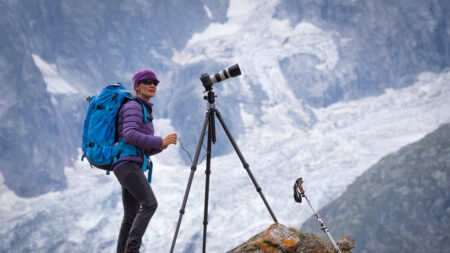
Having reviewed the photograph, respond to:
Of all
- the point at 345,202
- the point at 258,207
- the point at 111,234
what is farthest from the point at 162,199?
the point at 345,202

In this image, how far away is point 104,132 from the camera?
3900 millimetres

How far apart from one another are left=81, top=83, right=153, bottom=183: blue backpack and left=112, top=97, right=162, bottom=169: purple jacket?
0.18 ft

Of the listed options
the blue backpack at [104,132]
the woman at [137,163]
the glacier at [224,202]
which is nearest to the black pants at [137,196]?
the woman at [137,163]

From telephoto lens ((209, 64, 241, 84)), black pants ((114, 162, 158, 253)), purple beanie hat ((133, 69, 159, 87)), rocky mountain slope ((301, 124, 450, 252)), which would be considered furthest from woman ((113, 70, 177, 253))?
rocky mountain slope ((301, 124, 450, 252))

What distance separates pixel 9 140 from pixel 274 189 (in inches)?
5109

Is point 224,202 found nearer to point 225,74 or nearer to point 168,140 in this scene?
point 225,74

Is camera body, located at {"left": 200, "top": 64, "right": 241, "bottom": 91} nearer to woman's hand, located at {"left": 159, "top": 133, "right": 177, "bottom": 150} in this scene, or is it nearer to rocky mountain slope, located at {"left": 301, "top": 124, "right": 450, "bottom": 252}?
woman's hand, located at {"left": 159, "top": 133, "right": 177, "bottom": 150}

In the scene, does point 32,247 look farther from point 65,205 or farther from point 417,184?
point 417,184

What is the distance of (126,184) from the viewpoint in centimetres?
388

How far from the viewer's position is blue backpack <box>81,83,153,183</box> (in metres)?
3.87

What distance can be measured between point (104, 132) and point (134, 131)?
38 cm

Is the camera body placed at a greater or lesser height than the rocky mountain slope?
greater

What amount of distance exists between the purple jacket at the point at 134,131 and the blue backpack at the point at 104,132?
5 cm

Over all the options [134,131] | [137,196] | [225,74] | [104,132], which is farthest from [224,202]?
[134,131]
